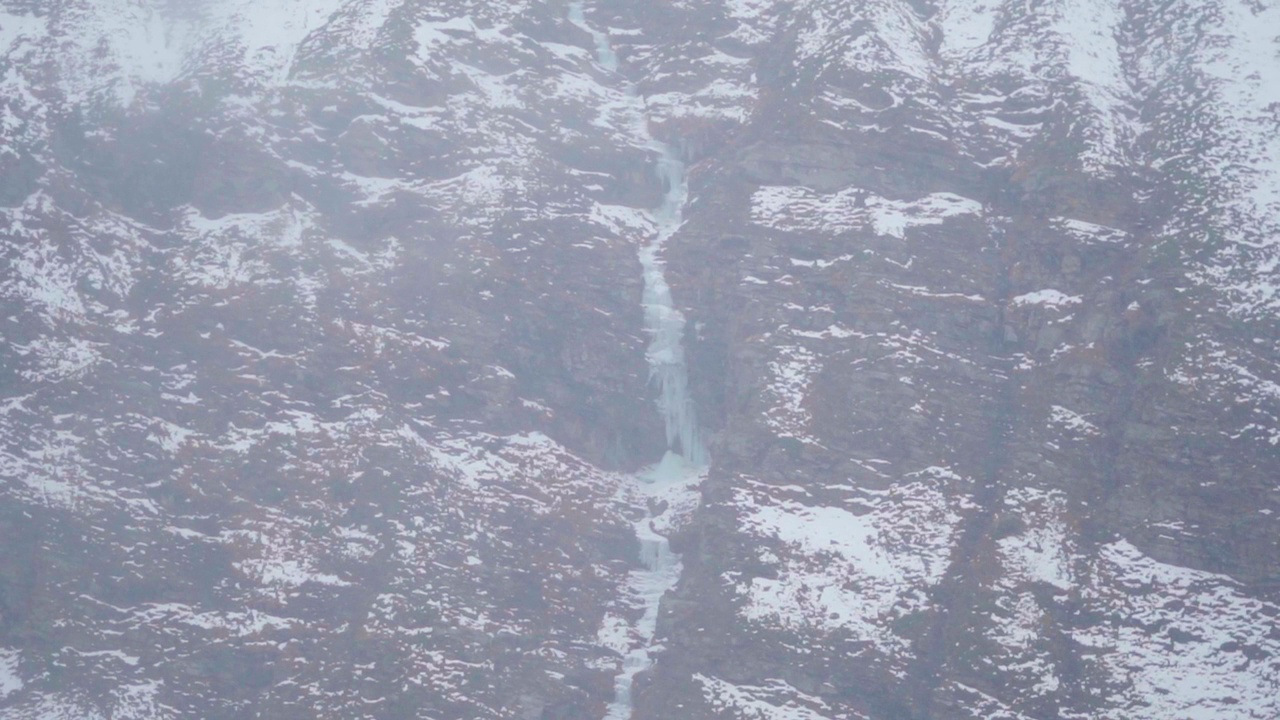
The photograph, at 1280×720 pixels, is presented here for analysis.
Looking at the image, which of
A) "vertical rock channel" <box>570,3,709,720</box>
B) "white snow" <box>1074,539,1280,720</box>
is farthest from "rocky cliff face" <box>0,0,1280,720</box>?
"vertical rock channel" <box>570,3,709,720</box>

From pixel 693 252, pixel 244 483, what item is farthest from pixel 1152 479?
pixel 244 483

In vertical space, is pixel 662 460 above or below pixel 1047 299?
below

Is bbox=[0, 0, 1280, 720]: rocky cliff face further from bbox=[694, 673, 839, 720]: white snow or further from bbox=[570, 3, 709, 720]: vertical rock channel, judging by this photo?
bbox=[570, 3, 709, 720]: vertical rock channel

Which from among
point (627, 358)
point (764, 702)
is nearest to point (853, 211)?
point (627, 358)

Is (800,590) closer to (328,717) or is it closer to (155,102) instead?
(328,717)

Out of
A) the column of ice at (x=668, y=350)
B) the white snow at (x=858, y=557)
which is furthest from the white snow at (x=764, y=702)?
the column of ice at (x=668, y=350)

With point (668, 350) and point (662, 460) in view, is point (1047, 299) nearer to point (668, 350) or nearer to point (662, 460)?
point (668, 350)
